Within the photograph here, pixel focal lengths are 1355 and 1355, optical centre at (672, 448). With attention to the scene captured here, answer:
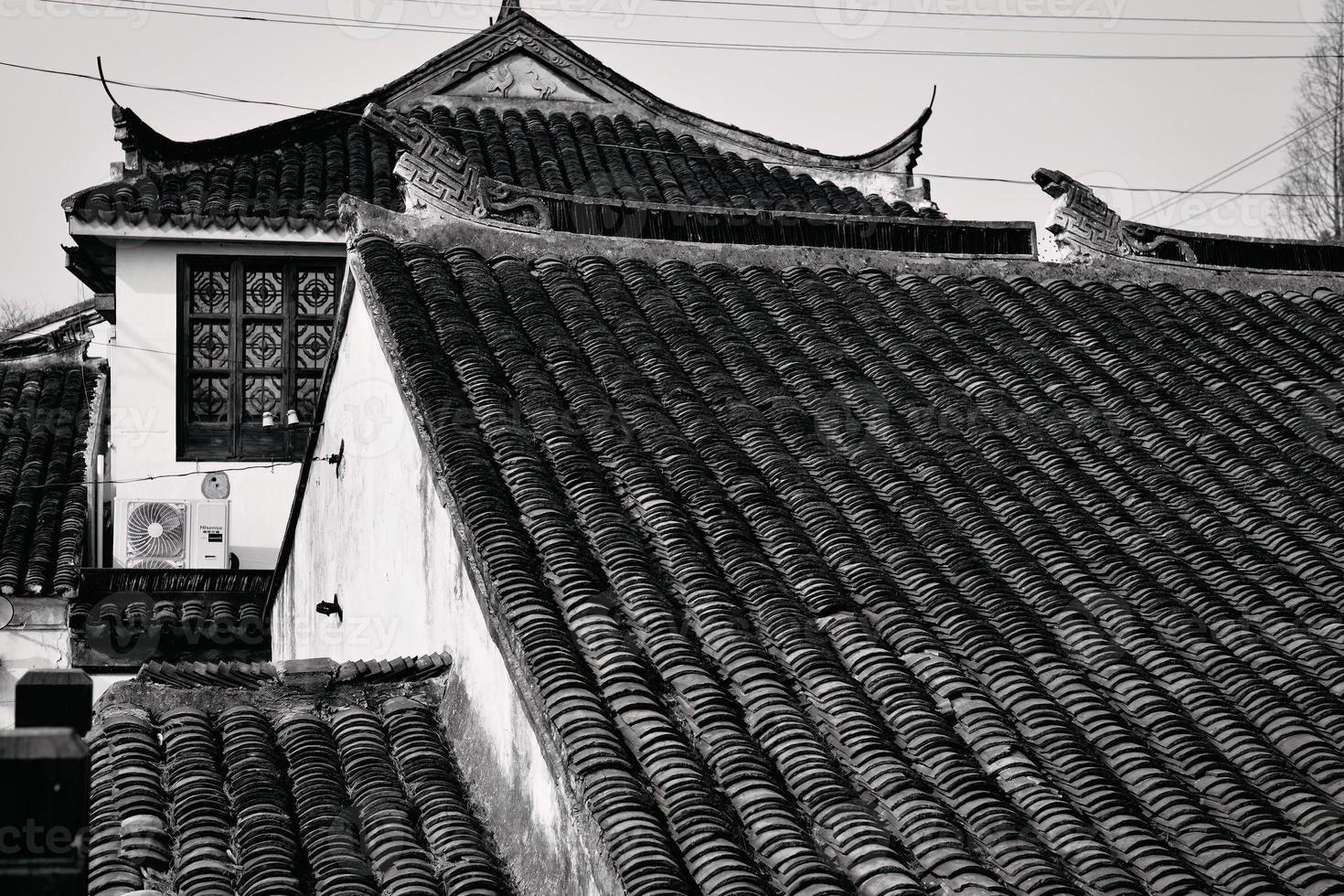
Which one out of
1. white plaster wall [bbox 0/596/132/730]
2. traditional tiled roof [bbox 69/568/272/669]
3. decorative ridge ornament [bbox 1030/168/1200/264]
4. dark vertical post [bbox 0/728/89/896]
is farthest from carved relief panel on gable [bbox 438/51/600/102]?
dark vertical post [bbox 0/728/89/896]

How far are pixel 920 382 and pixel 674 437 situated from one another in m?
1.92

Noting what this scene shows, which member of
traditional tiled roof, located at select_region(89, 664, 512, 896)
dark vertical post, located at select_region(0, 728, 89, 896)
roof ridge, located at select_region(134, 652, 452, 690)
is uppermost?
dark vertical post, located at select_region(0, 728, 89, 896)

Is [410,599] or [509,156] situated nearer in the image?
[410,599]

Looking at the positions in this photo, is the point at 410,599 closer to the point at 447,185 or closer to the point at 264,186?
the point at 447,185

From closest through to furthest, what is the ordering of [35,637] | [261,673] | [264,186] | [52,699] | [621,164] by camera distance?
[52,699]
[261,673]
[35,637]
[264,186]
[621,164]

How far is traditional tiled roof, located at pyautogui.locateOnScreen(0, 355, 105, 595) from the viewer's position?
599 inches

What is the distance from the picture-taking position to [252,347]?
1697 centimetres

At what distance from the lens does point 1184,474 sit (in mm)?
7402

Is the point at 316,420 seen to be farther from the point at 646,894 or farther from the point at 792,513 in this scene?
the point at 646,894

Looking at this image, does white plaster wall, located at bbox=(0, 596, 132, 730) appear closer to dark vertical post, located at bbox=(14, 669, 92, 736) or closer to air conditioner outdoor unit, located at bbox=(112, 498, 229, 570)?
air conditioner outdoor unit, located at bbox=(112, 498, 229, 570)

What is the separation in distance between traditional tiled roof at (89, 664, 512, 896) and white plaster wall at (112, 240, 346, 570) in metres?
11.3

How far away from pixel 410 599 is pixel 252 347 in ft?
34.4

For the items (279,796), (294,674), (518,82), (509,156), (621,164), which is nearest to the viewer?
(279,796)

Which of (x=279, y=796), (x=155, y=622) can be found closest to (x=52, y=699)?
(x=279, y=796)
